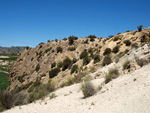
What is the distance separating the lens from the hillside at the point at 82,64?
31.3 ft

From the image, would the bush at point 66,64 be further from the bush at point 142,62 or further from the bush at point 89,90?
the bush at point 142,62

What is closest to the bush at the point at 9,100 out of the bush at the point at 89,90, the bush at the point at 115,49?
the bush at the point at 89,90

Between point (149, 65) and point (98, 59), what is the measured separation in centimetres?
998

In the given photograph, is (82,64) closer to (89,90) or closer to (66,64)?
(66,64)

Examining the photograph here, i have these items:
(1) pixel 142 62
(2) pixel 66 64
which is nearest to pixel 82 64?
(2) pixel 66 64

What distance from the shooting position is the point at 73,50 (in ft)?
84.5

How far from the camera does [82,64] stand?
777 inches

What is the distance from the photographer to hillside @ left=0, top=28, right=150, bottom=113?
9.53 meters

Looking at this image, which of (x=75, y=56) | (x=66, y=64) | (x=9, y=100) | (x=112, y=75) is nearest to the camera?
(x=112, y=75)

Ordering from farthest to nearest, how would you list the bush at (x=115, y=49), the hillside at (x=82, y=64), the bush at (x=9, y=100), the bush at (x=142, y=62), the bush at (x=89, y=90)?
the bush at (x=115, y=49) → the bush at (x=9, y=100) → the hillside at (x=82, y=64) → the bush at (x=142, y=62) → the bush at (x=89, y=90)

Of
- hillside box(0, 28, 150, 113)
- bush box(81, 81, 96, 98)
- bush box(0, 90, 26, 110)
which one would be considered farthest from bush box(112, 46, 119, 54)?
bush box(0, 90, 26, 110)

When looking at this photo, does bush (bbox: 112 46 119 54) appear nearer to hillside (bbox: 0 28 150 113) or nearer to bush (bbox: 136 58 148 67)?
hillside (bbox: 0 28 150 113)

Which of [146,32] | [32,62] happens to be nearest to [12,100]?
[146,32]

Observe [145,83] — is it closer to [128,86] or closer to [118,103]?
[128,86]
